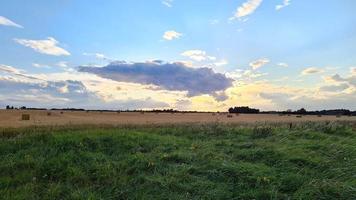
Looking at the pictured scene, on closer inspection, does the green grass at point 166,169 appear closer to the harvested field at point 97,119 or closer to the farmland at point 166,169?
the farmland at point 166,169

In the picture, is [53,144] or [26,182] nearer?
[26,182]

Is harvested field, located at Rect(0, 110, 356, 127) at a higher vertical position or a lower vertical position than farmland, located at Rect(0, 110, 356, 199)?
higher

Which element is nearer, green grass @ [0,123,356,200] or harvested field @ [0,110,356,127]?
green grass @ [0,123,356,200]

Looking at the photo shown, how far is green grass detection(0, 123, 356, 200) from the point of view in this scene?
8555 mm

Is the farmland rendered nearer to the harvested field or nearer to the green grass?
the green grass

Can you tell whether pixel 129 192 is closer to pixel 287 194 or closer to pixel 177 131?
pixel 287 194

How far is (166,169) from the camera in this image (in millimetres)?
10273

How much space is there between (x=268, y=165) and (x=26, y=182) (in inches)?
241

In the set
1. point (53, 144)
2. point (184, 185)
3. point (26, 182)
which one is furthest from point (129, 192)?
point (53, 144)

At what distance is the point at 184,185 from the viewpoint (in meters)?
8.96

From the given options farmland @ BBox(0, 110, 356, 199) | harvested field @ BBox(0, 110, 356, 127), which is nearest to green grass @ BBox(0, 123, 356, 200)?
farmland @ BBox(0, 110, 356, 199)

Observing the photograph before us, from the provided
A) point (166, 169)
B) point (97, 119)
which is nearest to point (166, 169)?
point (166, 169)

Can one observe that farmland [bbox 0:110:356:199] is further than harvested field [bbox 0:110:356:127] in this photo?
No

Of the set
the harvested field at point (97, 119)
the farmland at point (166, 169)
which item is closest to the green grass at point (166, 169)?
the farmland at point (166, 169)
